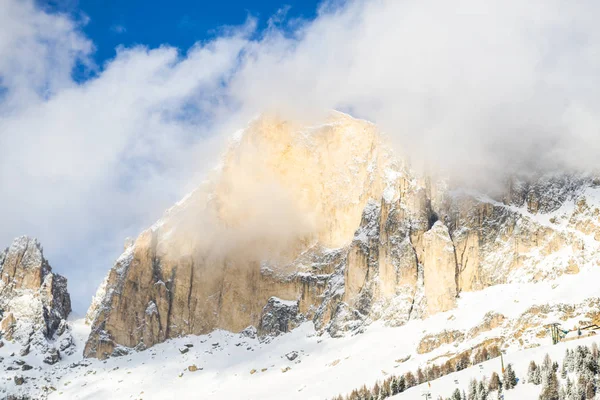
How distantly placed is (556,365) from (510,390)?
457 inches

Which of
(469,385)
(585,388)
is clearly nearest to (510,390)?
(469,385)

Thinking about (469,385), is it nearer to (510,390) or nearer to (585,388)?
(510,390)

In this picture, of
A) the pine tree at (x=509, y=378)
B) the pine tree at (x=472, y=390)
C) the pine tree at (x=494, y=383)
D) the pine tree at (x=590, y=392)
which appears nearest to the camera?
the pine tree at (x=590, y=392)

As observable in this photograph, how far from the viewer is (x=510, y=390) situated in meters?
191

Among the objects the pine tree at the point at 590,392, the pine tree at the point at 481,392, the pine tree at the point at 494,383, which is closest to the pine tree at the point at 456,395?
the pine tree at the point at 481,392

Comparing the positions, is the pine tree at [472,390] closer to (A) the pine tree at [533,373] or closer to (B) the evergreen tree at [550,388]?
(A) the pine tree at [533,373]

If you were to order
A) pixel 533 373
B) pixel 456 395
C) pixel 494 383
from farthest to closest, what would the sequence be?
1. pixel 494 383
2. pixel 456 395
3. pixel 533 373

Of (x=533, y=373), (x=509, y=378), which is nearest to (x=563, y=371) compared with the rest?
(x=533, y=373)

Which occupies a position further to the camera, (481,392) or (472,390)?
(472,390)

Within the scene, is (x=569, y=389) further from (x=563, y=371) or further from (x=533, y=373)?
(x=533, y=373)

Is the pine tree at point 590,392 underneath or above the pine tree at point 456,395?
underneath

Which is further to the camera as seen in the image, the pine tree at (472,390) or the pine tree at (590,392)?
the pine tree at (472,390)

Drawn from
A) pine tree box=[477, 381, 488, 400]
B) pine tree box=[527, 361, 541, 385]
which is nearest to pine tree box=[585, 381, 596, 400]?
pine tree box=[527, 361, 541, 385]

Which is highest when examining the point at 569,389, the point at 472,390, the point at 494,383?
the point at 494,383
